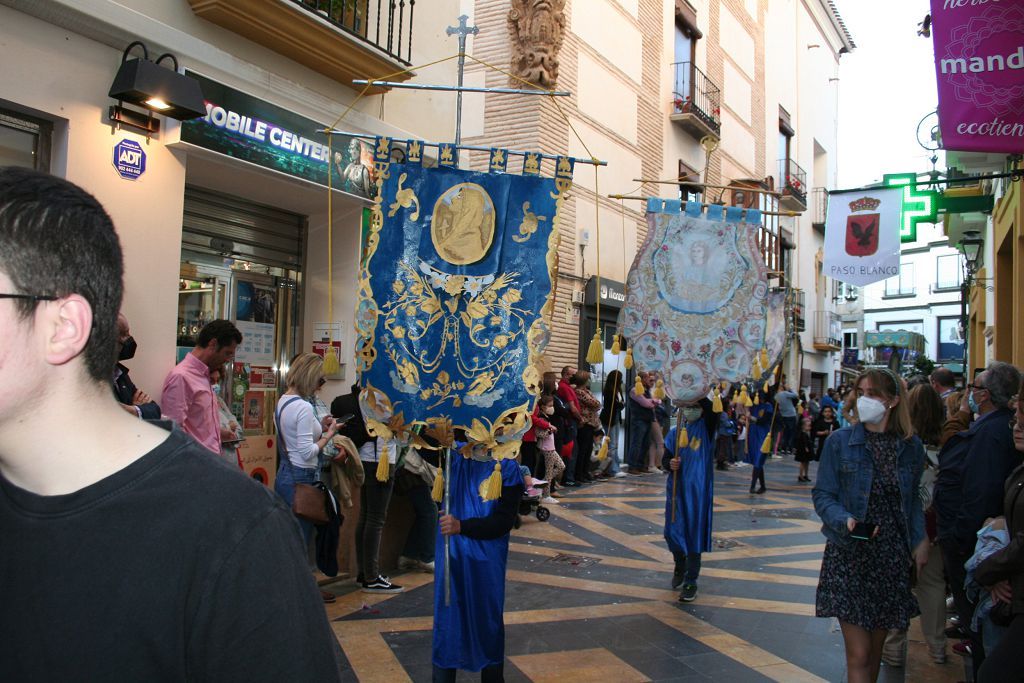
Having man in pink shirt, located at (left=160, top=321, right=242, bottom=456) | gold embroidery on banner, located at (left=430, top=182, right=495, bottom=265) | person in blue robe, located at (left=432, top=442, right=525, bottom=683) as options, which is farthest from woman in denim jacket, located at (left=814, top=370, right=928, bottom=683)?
man in pink shirt, located at (left=160, top=321, right=242, bottom=456)

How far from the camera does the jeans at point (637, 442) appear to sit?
48.2ft

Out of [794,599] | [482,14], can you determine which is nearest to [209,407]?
[794,599]

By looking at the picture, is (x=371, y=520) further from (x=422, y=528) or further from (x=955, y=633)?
(x=955, y=633)

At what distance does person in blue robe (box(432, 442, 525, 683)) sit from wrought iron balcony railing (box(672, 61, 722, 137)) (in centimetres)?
1599

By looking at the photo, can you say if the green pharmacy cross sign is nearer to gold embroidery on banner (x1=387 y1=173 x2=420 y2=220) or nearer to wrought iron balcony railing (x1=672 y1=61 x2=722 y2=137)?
wrought iron balcony railing (x1=672 y1=61 x2=722 y2=137)

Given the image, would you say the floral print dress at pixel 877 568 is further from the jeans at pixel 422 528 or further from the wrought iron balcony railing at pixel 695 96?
the wrought iron balcony railing at pixel 695 96

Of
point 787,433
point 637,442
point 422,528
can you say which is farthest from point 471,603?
point 787,433

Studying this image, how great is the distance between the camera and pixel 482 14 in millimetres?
14109

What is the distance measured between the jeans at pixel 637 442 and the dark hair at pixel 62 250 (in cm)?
1388

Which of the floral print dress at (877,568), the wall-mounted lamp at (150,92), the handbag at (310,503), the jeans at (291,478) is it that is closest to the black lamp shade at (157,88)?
the wall-mounted lamp at (150,92)

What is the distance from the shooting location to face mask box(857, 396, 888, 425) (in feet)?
13.1

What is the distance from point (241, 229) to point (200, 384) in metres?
3.13

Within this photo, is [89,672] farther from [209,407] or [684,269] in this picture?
[684,269]

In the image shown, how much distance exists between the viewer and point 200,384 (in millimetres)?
5164
